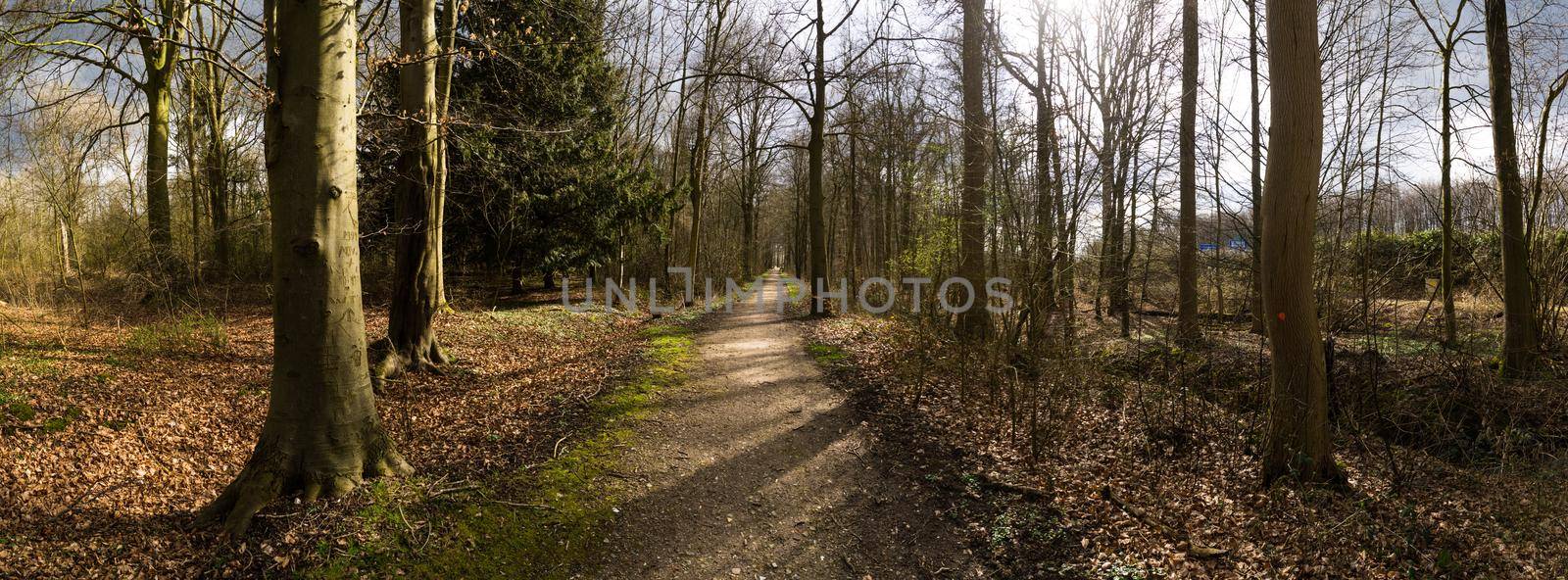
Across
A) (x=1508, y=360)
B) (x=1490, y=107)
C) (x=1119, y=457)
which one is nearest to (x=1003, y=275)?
(x=1119, y=457)

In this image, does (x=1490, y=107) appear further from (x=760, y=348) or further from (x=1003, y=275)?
(x=760, y=348)

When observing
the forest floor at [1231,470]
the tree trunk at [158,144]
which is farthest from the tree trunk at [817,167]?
the tree trunk at [158,144]

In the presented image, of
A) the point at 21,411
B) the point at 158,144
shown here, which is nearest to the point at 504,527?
the point at 21,411

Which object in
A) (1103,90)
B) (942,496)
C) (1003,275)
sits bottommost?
(942,496)

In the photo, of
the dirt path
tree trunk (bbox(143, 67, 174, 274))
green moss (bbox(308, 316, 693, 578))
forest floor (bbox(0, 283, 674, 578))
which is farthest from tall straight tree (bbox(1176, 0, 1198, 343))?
tree trunk (bbox(143, 67, 174, 274))

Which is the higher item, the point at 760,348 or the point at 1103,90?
the point at 1103,90

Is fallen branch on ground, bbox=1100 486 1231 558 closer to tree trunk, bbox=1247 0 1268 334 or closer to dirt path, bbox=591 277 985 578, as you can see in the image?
dirt path, bbox=591 277 985 578

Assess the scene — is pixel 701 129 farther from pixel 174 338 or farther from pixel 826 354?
pixel 174 338

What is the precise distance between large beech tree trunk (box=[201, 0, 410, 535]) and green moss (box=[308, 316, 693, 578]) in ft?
1.75

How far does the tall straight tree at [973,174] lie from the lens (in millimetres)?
9641

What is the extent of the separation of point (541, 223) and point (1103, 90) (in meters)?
12.2

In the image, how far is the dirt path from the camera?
3.84 metres

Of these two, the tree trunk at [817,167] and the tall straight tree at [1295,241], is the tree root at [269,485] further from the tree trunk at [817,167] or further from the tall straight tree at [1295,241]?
the tree trunk at [817,167]

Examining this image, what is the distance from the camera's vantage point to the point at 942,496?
4730 millimetres
